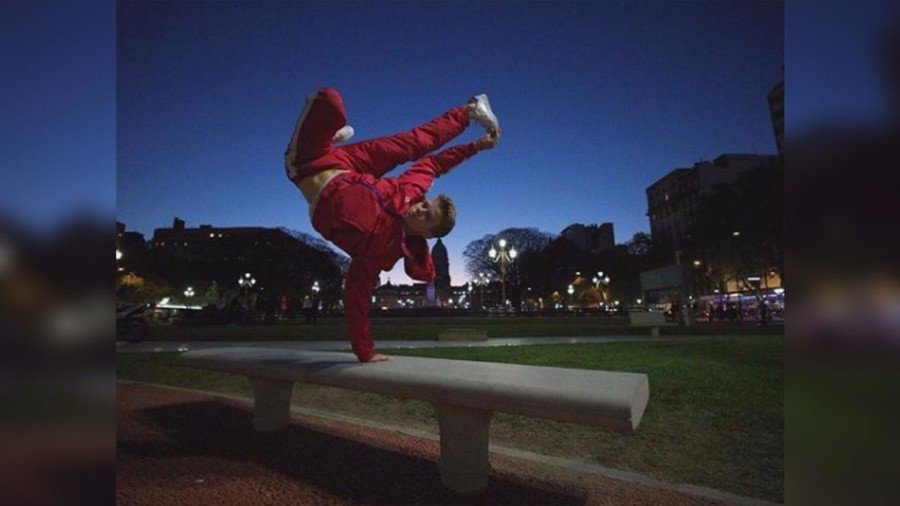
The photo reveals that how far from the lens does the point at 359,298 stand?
3.12 metres

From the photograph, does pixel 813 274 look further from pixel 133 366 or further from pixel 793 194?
pixel 133 366

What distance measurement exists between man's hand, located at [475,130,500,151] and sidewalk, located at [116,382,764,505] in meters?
2.19

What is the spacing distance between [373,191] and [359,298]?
696 mm

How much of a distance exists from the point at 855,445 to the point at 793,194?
2.59ft

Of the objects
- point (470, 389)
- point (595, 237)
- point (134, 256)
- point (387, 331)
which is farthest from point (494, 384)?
point (595, 237)

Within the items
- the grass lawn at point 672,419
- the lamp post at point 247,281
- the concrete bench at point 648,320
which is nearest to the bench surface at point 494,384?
the grass lawn at point 672,419

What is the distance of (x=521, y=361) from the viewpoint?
336 inches

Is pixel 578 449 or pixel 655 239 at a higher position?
pixel 655 239

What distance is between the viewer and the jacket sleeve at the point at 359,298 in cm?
312

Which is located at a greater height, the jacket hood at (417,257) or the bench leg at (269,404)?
the jacket hood at (417,257)

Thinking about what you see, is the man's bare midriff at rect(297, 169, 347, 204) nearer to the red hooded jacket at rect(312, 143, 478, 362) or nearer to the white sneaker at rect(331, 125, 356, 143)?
the red hooded jacket at rect(312, 143, 478, 362)

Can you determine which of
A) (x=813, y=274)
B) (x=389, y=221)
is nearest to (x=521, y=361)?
(x=389, y=221)

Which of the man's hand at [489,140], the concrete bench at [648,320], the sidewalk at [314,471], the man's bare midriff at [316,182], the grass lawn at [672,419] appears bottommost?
the concrete bench at [648,320]

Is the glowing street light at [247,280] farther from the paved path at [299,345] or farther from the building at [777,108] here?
the building at [777,108]
